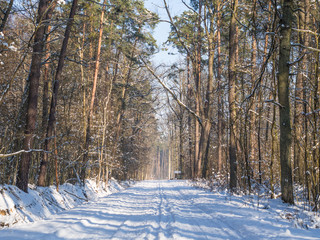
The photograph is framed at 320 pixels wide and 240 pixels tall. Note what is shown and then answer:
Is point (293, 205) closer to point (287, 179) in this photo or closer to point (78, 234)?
point (287, 179)

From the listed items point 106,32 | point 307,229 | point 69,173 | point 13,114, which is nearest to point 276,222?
point 307,229

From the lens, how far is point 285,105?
23.4 ft

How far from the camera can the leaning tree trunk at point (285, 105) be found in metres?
7.02

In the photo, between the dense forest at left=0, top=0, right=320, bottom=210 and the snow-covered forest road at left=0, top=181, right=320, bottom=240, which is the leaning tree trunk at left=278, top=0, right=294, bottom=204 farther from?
the snow-covered forest road at left=0, top=181, right=320, bottom=240

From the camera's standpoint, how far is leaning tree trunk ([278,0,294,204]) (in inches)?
276

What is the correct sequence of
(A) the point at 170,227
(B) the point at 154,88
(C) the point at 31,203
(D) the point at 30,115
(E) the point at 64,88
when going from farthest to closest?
(B) the point at 154,88 < (E) the point at 64,88 < (D) the point at 30,115 < (C) the point at 31,203 < (A) the point at 170,227

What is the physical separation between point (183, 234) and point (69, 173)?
1071cm

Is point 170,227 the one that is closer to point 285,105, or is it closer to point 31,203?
point 31,203

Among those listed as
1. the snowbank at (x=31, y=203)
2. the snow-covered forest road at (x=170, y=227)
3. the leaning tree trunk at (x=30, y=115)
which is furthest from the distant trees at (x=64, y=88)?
the snow-covered forest road at (x=170, y=227)

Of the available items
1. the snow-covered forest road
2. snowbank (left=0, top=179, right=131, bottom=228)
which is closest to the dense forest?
snowbank (left=0, top=179, right=131, bottom=228)

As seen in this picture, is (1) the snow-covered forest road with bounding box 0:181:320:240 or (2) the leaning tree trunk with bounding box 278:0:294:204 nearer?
(1) the snow-covered forest road with bounding box 0:181:320:240

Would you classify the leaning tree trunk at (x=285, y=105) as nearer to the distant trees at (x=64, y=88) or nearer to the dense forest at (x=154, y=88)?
the dense forest at (x=154, y=88)

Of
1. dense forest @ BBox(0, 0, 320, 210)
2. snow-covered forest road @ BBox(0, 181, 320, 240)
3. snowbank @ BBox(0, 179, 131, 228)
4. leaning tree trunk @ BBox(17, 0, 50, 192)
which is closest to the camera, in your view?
snow-covered forest road @ BBox(0, 181, 320, 240)

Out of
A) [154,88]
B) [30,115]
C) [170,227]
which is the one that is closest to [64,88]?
[154,88]
